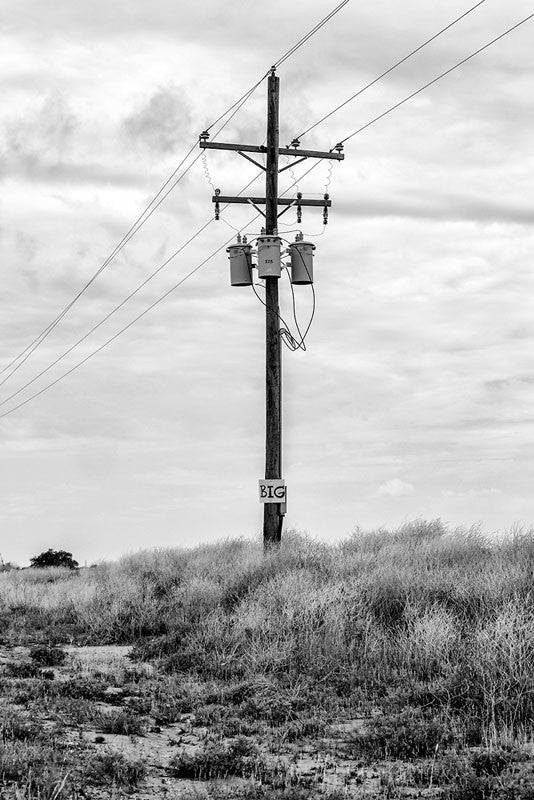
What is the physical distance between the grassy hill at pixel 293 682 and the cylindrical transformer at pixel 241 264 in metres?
5.48

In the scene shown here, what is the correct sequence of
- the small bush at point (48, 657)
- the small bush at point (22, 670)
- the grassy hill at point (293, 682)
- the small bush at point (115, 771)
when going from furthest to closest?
1. the small bush at point (48, 657)
2. the small bush at point (22, 670)
3. the grassy hill at point (293, 682)
4. the small bush at point (115, 771)

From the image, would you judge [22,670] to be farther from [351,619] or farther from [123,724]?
[351,619]

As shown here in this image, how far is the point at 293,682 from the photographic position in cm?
998

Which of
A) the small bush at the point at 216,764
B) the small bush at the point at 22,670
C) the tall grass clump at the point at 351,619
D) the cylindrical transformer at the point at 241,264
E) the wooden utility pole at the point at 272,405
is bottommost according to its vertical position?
the small bush at the point at 216,764

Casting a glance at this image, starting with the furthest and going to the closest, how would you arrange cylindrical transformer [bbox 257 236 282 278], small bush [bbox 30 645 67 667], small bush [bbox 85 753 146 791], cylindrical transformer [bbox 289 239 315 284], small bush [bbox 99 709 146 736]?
cylindrical transformer [bbox 289 239 315 284] < cylindrical transformer [bbox 257 236 282 278] < small bush [bbox 30 645 67 667] < small bush [bbox 99 709 146 736] < small bush [bbox 85 753 146 791]

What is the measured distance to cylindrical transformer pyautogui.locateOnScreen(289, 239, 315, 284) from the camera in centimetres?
1809

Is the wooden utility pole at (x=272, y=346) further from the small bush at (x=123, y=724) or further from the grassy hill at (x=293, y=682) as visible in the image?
the small bush at (x=123, y=724)

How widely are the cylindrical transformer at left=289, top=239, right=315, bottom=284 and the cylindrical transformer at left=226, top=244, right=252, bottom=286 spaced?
2.84 ft

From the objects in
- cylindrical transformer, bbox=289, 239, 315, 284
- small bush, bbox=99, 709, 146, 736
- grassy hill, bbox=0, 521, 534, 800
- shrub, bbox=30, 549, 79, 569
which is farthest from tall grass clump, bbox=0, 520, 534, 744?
shrub, bbox=30, 549, 79, 569

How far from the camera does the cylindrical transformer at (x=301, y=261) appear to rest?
18094 millimetres

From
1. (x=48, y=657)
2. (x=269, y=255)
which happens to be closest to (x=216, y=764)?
(x=48, y=657)

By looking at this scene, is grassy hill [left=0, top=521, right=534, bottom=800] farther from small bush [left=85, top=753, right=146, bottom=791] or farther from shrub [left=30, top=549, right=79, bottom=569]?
shrub [left=30, top=549, right=79, bottom=569]

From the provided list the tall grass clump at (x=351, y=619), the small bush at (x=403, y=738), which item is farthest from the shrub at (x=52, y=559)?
the small bush at (x=403, y=738)

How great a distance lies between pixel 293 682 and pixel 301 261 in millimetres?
10032
